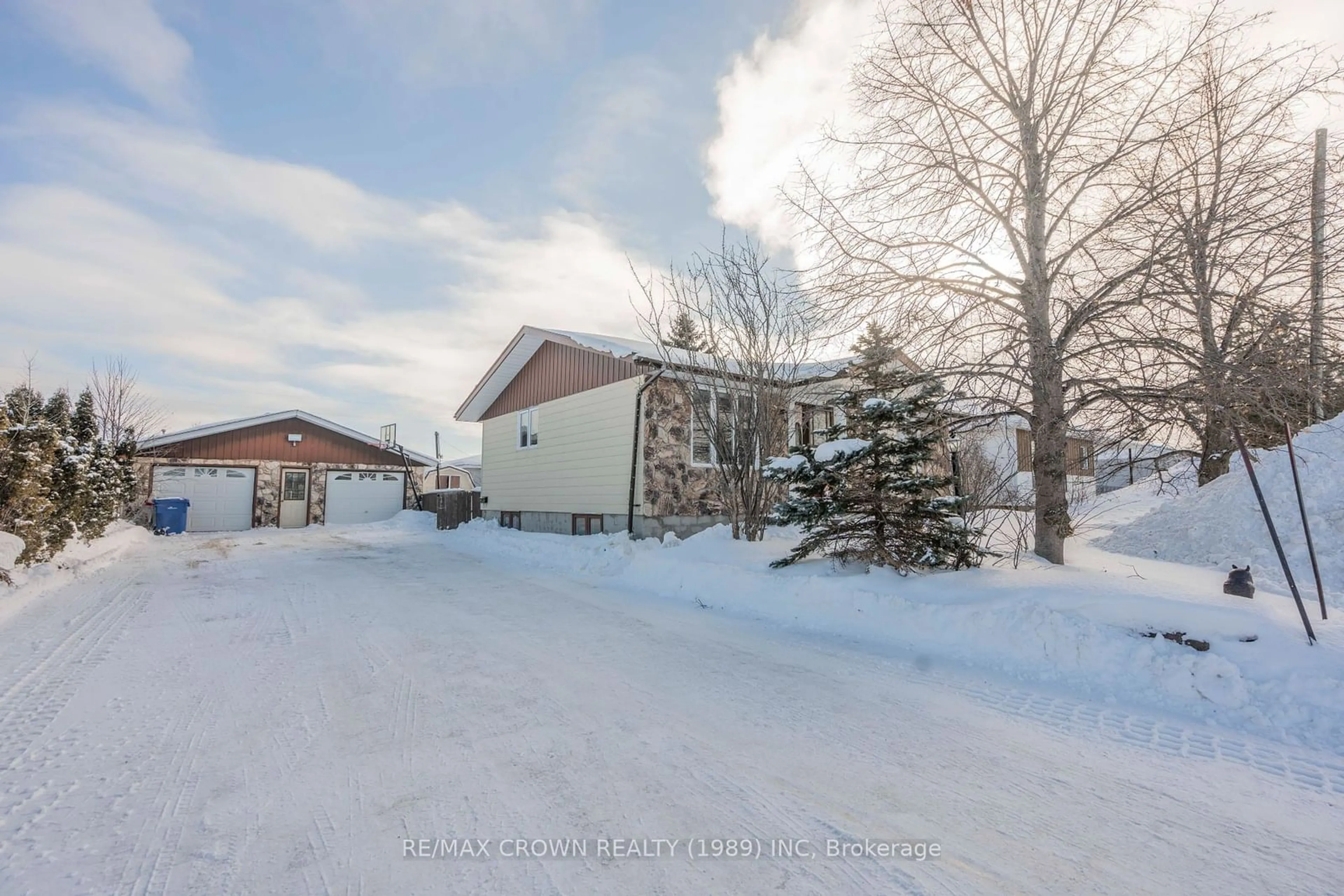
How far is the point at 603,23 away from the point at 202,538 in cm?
1746

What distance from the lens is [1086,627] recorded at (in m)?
4.44

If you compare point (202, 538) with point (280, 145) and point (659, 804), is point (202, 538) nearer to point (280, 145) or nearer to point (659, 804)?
point (280, 145)

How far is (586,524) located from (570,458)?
6.30 ft

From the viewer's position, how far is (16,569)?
7730 mm

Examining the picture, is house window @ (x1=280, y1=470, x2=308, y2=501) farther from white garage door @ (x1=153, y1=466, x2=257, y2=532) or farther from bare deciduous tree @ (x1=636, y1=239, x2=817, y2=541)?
bare deciduous tree @ (x1=636, y1=239, x2=817, y2=541)

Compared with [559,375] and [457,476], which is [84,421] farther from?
[457,476]

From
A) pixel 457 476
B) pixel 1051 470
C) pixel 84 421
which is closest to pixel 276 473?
pixel 84 421

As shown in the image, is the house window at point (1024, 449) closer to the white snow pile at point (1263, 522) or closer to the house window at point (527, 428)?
the white snow pile at point (1263, 522)

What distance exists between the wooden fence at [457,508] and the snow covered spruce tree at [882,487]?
15184 mm

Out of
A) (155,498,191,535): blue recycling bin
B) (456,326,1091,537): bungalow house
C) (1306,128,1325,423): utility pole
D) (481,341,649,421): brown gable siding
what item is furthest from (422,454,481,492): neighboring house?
(1306,128,1325,423): utility pole

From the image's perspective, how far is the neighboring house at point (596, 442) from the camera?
12.6m

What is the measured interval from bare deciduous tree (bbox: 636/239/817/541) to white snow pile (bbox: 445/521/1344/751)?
164cm

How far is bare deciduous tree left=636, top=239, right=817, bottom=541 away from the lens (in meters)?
9.20

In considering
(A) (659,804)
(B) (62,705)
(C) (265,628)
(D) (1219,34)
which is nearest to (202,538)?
(C) (265,628)
